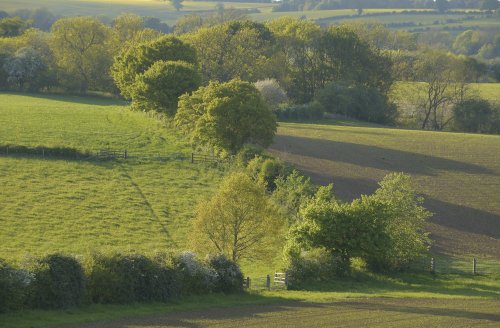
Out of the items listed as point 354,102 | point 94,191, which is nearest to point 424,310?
point 94,191

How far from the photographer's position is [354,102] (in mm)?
116312

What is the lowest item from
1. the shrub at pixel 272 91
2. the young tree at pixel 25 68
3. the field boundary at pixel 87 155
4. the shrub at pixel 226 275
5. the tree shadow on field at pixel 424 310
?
the tree shadow on field at pixel 424 310

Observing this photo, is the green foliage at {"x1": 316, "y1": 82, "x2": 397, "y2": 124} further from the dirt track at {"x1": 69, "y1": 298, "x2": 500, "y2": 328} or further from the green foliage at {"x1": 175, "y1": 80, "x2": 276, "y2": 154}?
the dirt track at {"x1": 69, "y1": 298, "x2": 500, "y2": 328}

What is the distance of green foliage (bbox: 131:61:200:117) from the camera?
286 feet

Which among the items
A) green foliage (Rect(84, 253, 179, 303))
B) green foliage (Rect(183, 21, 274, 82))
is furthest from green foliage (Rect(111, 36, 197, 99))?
green foliage (Rect(84, 253, 179, 303))

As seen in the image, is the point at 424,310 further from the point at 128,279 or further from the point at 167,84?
the point at 167,84

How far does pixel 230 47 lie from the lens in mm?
120875

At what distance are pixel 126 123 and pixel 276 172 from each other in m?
32.7

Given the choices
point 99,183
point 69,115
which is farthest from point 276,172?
point 69,115

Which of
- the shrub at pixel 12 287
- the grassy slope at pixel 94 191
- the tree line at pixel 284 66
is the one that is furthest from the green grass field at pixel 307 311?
the tree line at pixel 284 66

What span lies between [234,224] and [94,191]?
19.0m

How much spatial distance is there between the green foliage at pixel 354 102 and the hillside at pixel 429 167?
13.5m

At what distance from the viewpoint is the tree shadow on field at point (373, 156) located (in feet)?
250

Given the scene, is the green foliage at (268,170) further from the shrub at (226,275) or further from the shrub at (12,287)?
the shrub at (12,287)
